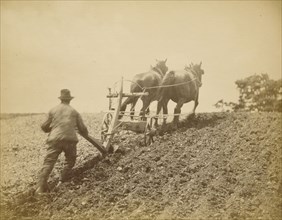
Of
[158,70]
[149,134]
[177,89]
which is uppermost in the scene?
[158,70]

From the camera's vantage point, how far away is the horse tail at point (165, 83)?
6.20 meters

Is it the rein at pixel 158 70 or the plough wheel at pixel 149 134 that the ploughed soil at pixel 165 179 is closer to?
the plough wheel at pixel 149 134

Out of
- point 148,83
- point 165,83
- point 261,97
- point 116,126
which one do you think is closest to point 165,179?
point 116,126

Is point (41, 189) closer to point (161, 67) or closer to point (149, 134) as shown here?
point (149, 134)

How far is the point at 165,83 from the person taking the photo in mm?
6223

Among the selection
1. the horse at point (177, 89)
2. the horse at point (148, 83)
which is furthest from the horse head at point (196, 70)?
the horse at point (148, 83)

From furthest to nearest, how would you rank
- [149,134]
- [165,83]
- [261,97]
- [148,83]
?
1. [261,97]
2. [165,83]
3. [148,83]
4. [149,134]

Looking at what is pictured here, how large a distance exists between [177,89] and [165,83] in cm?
27

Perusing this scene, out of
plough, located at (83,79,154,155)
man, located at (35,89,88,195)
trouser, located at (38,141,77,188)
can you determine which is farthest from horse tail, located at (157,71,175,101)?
trouser, located at (38,141,77,188)

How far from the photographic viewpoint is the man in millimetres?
4016

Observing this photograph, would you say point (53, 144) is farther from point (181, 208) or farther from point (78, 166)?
point (181, 208)

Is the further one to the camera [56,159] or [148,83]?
[148,83]

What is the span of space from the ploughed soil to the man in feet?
0.53

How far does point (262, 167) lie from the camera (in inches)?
176
